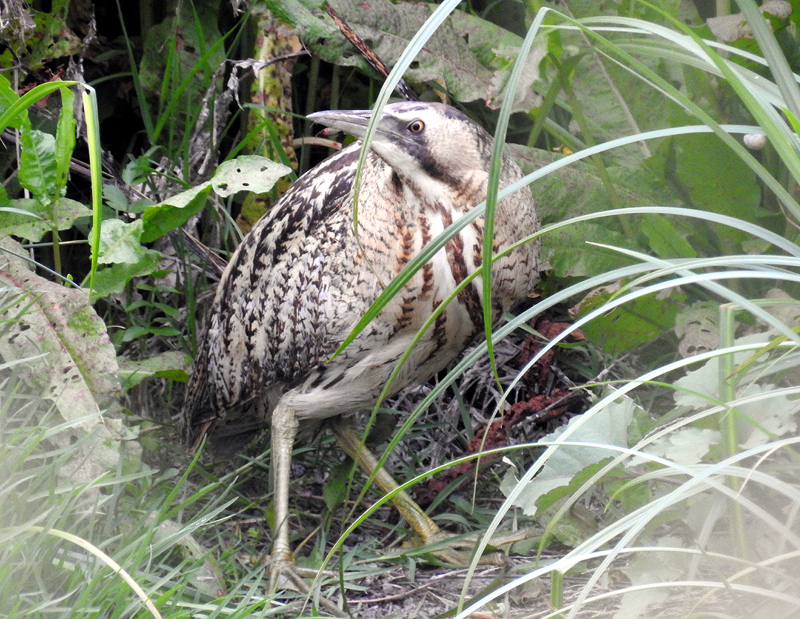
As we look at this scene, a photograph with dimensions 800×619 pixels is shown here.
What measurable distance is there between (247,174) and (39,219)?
2.15 ft

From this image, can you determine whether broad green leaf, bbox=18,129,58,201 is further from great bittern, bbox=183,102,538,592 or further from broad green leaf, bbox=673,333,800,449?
broad green leaf, bbox=673,333,800,449

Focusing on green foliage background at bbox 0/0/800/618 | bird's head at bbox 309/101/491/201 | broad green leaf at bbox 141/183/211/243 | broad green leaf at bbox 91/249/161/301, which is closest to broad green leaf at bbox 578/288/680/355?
green foliage background at bbox 0/0/800/618

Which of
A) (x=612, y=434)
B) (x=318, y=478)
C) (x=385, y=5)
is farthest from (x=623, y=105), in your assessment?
(x=318, y=478)

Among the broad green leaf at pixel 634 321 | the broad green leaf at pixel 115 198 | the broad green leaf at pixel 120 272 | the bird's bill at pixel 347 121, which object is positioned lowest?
the broad green leaf at pixel 634 321

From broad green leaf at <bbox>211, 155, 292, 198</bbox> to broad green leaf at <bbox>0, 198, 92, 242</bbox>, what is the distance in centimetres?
43

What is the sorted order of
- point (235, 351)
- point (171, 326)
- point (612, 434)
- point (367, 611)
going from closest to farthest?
point (612, 434), point (367, 611), point (235, 351), point (171, 326)

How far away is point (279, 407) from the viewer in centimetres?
312

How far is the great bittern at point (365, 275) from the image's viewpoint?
280 centimetres

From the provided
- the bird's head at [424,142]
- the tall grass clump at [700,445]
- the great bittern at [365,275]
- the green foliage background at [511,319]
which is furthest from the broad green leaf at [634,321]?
the bird's head at [424,142]

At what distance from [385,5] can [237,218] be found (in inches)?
41.4

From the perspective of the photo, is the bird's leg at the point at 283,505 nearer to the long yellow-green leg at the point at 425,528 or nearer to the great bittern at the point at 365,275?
the great bittern at the point at 365,275

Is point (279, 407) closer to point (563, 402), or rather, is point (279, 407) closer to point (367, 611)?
point (367, 611)

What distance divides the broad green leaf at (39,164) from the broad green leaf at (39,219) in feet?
0.19

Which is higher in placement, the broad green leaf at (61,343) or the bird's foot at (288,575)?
the broad green leaf at (61,343)
